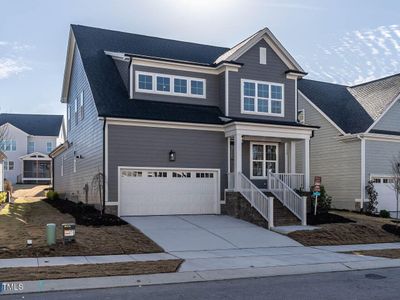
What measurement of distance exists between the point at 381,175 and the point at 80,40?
60.8 feet

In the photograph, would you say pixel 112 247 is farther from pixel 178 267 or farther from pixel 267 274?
pixel 267 274

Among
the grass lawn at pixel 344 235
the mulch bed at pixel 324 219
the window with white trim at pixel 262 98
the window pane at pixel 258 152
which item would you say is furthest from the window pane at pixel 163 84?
the grass lawn at pixel 344 235

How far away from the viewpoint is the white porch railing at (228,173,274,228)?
Result: 18.9m

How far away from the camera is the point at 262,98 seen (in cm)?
2367

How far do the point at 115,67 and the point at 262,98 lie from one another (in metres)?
7.60

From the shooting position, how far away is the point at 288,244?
53.7 ft

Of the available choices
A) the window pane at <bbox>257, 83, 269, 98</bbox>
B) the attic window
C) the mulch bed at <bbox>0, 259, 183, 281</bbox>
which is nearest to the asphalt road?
the mulch bed at <bbox>0, 259, 183, 281</bbox>

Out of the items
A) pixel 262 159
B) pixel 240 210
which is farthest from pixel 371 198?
pixel 240 210

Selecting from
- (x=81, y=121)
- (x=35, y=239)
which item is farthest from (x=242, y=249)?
(x=81, y=121)

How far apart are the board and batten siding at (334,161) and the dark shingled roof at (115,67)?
7833 mm

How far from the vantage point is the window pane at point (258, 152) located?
77.3 feet

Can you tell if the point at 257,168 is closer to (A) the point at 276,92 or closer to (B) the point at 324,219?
(A) the point at 276,92

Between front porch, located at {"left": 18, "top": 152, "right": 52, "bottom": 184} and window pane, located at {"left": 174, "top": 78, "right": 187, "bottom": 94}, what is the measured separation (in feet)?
125

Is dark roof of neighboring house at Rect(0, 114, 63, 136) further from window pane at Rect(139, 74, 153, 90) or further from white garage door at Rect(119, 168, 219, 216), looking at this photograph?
white garage door at Rect(119, 168, 219, 216)
